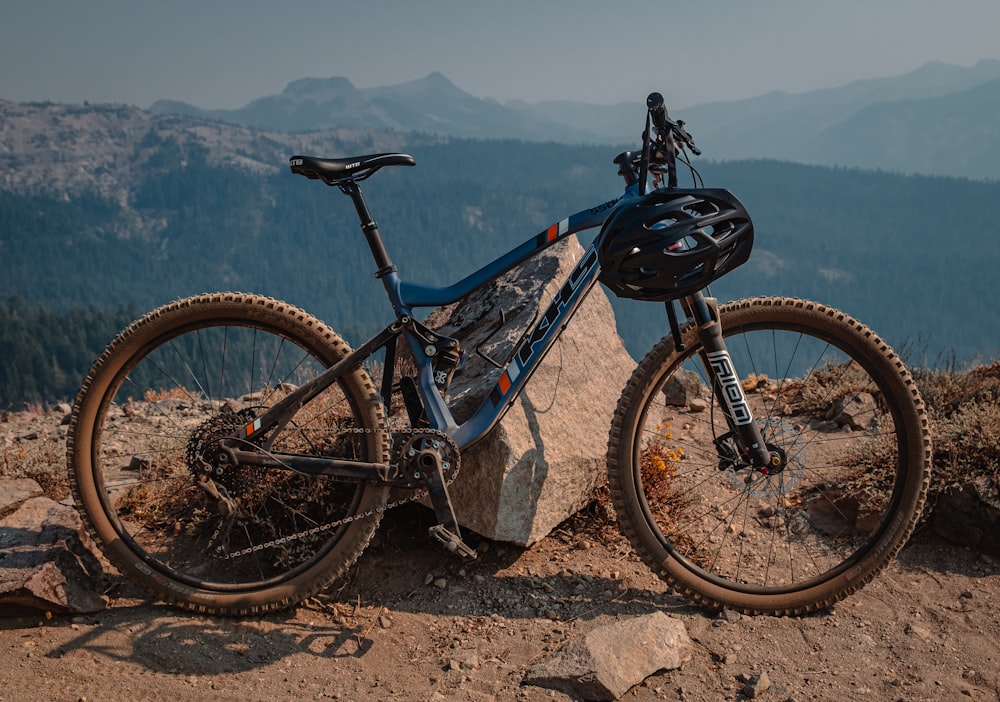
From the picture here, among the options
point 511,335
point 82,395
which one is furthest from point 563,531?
point 82,395

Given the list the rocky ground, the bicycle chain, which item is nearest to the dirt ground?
the rocky ground

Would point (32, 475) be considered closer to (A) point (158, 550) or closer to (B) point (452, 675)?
(A) point (158, 550)

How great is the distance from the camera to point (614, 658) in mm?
3207

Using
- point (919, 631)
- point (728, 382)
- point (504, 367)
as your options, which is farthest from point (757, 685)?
point (504, 367)

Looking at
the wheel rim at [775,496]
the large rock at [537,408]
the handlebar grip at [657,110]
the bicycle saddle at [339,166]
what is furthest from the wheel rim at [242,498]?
the handlebar grip at [657,110]

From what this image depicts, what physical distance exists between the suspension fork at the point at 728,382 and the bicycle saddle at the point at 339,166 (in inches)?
61.2

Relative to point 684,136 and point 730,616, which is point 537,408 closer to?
point 730,616

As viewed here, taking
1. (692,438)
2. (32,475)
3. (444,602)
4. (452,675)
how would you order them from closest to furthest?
1. (452,675)
2. (444,602)
3. (32,475)
4. (692,438)

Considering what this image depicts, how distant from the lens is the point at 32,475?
183 inches

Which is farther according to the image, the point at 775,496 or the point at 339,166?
the point at 775,496

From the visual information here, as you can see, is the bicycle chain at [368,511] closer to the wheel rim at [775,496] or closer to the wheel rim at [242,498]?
the wheel rim at [242,498]

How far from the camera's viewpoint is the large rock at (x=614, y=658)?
3.13m

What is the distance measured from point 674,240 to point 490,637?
2.06m

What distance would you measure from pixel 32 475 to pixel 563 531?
3300mm
